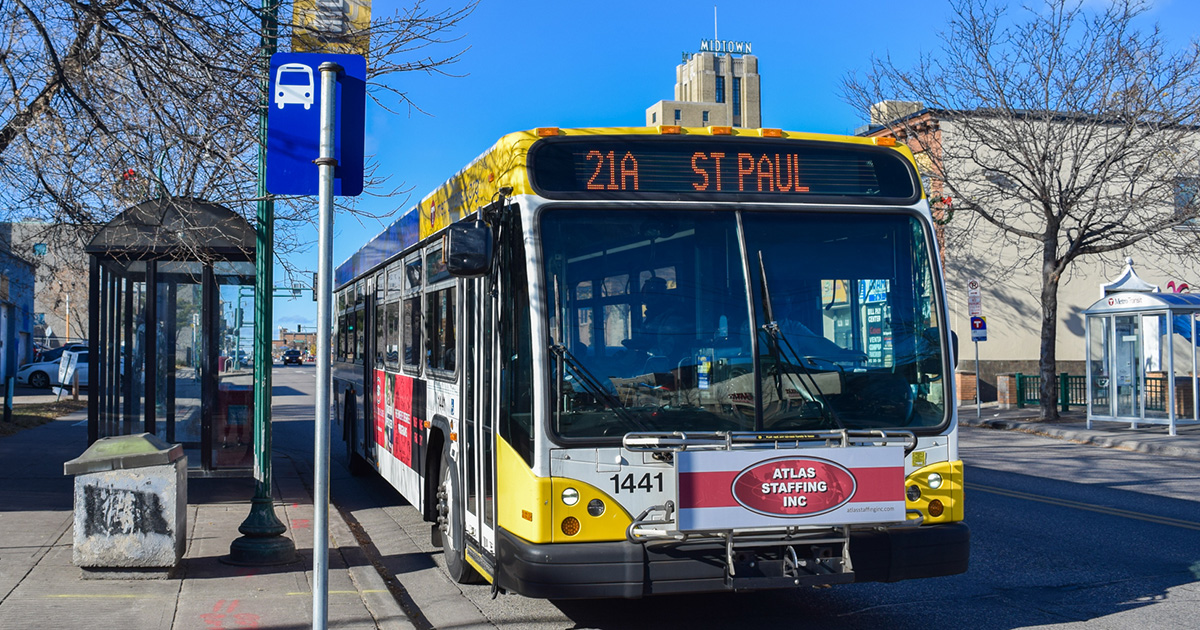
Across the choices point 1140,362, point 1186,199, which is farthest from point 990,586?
point 1186,199

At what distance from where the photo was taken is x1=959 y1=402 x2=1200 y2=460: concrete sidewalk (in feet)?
61.4

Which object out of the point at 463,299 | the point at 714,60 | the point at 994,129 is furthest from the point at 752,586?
the point at 714,60

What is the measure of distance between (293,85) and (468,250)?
124 centimetres

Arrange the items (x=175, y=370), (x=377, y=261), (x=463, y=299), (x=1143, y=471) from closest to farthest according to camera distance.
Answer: (x=463, y=299) < (x=377, y=261) < (x=175, y=370) < (x=1143, y=471)

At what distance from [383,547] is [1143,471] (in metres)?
11.9

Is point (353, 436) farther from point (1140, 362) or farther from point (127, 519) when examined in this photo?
point (1140, 362)

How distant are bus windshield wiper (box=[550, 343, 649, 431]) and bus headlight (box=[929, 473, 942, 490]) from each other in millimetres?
1733

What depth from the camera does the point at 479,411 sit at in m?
6.27

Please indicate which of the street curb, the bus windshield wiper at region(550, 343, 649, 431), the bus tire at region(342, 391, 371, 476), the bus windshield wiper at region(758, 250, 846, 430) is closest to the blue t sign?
the bus windshield wiper at region(550, 343, 649, 431)

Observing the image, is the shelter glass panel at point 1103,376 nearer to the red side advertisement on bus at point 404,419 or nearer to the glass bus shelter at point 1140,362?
the glass bus shelter at point 1140,362

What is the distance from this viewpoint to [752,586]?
5105 mm

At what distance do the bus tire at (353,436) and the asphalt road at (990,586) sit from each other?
859mm

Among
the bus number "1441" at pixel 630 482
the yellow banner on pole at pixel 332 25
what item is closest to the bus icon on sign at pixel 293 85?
the bus number "1441" at pixel 630 482

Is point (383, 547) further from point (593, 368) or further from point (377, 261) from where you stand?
point (593, 368)
